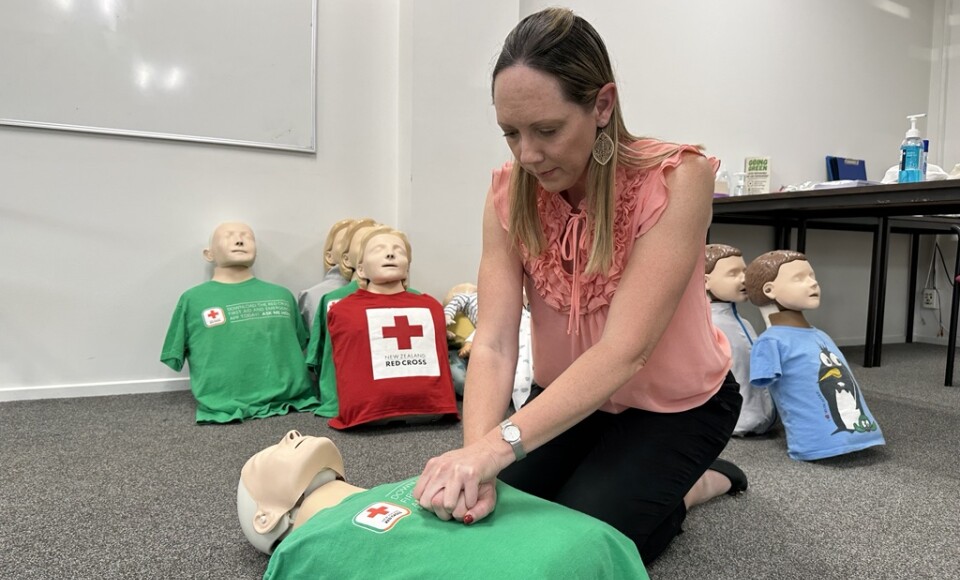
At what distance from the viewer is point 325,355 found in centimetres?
221

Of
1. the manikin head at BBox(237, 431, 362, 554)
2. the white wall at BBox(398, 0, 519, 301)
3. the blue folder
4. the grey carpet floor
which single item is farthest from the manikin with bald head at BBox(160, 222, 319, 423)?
the blue folder

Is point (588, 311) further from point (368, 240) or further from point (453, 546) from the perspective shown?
point (368, 240)

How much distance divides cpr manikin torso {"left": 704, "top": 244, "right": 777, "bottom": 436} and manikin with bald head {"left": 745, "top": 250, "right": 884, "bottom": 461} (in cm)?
11

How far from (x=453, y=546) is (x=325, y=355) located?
1.58 meters

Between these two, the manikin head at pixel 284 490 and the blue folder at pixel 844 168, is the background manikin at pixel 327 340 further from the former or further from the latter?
the blue folder at pixel 844 168

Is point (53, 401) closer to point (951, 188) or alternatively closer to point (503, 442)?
point (503, 442)

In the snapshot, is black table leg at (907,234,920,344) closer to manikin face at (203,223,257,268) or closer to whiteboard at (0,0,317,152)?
whiteboard at (0,0,317,152)

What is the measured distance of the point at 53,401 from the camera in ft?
7.25

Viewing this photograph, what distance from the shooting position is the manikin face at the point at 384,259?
7.07 ft

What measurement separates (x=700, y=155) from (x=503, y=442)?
53 centimetres

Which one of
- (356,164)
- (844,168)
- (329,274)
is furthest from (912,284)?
(329,274)

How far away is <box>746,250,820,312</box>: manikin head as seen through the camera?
6.06 ft

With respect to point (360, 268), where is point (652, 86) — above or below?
above

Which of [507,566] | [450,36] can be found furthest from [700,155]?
[450,36]
